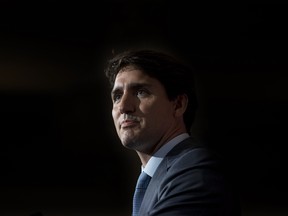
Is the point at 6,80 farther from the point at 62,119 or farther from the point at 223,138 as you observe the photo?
the point at 223,138

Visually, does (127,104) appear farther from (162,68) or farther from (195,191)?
(195,191)

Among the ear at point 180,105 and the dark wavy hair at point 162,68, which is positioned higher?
the dark wavy hair at point 162,68

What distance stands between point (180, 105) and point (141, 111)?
0.11m

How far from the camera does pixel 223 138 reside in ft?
5.01

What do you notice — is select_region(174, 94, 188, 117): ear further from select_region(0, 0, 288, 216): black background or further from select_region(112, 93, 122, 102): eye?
select_region(0, 0, 288, 216): black background

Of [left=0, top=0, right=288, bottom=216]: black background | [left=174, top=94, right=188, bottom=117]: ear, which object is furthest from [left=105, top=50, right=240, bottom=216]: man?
[left=0, top=0, right=288, bottom=216]: black background

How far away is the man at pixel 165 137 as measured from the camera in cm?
75

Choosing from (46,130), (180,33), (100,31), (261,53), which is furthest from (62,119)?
(261,53)

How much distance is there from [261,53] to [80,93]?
2.12 feet

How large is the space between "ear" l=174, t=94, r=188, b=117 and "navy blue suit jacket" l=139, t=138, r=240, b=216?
14 cm

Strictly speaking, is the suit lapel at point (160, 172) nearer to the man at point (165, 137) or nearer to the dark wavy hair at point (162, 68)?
the man at point (165, 137)

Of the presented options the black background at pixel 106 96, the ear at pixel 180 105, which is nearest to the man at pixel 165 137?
the ear at pixel 180 105

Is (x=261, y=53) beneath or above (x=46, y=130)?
above

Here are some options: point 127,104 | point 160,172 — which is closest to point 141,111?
point 127,104
